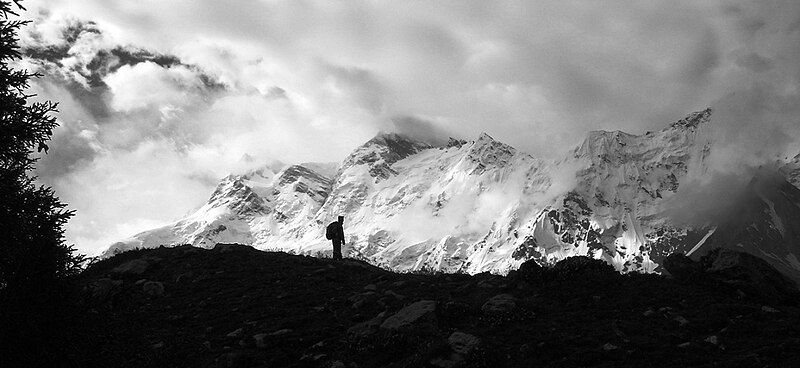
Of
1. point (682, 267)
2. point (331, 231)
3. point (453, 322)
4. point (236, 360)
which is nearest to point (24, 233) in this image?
point (236, 360)

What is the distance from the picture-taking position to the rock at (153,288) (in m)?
31.1

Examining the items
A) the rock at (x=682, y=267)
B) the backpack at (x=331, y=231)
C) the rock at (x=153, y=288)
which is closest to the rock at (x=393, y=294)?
the rock at (x=682, y=267)

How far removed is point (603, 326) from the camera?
19281 mm

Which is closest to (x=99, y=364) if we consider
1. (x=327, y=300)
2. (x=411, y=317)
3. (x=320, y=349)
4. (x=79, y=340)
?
(x=79, y=340)

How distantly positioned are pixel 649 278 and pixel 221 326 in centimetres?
1787

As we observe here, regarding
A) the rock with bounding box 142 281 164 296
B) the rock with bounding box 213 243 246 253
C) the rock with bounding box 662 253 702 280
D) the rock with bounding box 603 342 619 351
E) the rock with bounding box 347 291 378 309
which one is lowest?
the rock with bounding box 603 342 619 351

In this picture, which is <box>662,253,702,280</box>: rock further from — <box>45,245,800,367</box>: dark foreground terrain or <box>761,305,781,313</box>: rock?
<box>761,305,781,313</box>: rock

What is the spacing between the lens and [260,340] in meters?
22.3

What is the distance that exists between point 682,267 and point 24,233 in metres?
23.3

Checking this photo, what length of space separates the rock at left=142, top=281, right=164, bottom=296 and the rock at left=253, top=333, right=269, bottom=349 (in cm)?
1091

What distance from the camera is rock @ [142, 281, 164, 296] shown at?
102 ft

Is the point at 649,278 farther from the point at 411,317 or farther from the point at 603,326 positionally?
the point at 411,317

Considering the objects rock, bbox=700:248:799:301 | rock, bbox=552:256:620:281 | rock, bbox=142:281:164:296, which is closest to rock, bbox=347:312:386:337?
rock, bbox=552:256:620:281

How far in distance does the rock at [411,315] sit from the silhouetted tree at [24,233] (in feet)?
34.5
